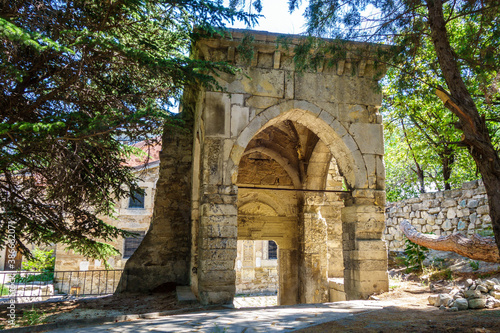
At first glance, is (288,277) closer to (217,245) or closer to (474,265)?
(474,265)

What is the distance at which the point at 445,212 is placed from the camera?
9.36 m

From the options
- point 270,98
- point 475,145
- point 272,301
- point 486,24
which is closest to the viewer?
point 475,145

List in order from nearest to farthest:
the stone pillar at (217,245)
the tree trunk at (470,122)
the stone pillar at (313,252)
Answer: the tree trunk at (470,122), the stone pillar at (217,245), the stone pillar at (313,252)

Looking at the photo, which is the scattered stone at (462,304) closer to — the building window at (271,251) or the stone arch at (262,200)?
the stone arch at (262,200)

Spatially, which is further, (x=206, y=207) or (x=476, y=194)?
(x=476, y=194)

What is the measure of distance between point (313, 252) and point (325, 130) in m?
4.56

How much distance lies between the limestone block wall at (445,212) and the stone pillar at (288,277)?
3.46 m

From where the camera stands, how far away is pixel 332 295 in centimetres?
949

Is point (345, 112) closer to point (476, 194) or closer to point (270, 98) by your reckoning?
point (270, 98)

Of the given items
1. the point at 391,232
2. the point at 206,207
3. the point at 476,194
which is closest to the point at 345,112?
the point at 206,207

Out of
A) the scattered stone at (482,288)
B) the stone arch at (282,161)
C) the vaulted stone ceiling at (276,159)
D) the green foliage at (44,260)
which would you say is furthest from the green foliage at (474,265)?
the green foliage at (44,260)

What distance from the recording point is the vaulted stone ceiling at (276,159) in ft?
33.5

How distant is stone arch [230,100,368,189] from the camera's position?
606 centimetres

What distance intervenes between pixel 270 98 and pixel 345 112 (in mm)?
1381
